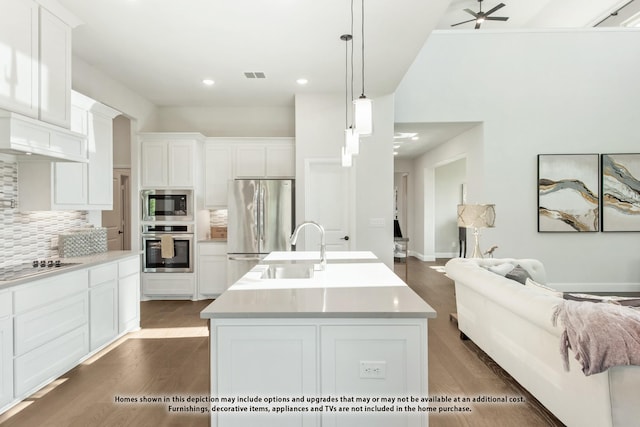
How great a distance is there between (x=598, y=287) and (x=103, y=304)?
6.62 metres

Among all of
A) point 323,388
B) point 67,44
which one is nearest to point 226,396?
point 323,388

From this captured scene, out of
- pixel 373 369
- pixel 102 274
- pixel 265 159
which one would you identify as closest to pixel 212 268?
pixel 265 159

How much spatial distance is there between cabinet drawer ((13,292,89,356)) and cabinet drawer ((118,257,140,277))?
1.85ft

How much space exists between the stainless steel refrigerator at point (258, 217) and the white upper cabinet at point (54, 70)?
235 cm

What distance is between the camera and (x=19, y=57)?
2645mm

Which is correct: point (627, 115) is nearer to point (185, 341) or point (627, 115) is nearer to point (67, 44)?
point (185, 341)

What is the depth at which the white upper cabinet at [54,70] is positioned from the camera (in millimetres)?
2869

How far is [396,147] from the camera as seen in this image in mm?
8141

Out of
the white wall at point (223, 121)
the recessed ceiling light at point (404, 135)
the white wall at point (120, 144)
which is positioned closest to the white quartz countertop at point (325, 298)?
the white wall at point (223, 121)

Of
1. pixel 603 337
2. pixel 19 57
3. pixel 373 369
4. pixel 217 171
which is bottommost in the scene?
pixel 373 369

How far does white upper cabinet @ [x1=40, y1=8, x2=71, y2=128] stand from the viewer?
9.41ft

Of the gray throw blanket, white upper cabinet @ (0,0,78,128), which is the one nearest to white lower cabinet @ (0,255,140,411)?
white upper cabinet @ (0,0,78,128)

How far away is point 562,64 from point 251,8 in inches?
196

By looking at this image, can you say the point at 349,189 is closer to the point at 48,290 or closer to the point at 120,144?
the point at 48,290
